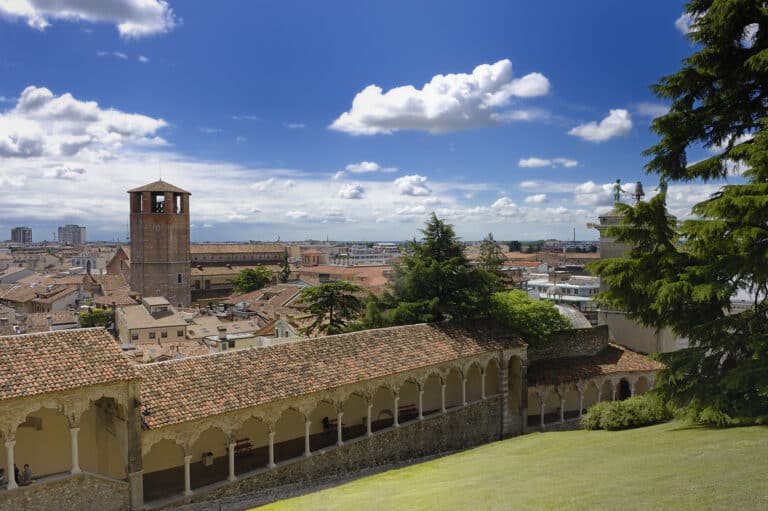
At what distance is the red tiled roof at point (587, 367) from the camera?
97.8ft

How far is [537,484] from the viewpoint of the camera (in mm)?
12938

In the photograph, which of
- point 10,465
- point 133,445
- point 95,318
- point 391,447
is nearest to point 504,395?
point 391,447

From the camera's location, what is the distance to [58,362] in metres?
15.5

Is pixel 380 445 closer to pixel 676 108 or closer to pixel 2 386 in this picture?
pixel 2 386

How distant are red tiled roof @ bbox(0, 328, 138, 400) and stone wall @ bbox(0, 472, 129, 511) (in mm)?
2617

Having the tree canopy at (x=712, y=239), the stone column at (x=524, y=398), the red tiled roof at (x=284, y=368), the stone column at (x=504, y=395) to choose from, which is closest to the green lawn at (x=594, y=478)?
the tree canopy at (x=712, y=239)

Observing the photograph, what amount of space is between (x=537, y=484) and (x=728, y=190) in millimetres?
8606

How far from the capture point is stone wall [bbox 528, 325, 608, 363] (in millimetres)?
31719

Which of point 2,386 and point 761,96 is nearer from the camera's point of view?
point 2,386

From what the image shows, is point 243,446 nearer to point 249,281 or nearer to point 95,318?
point 95,318

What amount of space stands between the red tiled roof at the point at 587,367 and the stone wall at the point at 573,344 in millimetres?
338

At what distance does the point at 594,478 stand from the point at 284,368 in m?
11.2

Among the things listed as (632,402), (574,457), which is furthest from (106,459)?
(632,402)

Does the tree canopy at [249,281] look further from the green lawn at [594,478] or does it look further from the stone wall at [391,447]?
the green lawn at [594,478]
